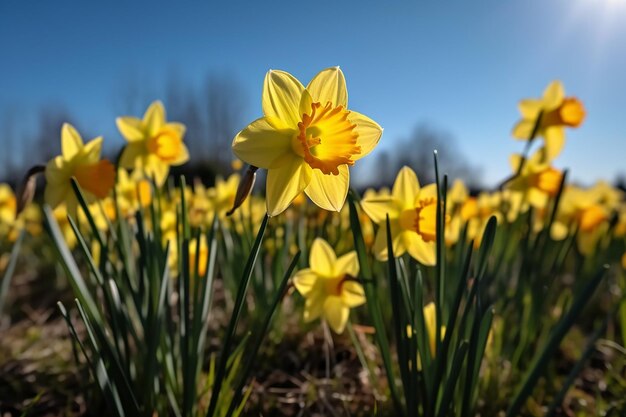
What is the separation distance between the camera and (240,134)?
3.39ft

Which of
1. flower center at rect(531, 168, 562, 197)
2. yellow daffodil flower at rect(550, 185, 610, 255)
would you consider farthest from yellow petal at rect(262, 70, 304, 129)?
yellow daffodil flower at rect(550, 185, 610, 255)

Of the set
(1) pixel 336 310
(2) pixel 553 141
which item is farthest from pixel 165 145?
(2) pixel 553 141

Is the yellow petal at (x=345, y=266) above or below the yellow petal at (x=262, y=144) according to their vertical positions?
below

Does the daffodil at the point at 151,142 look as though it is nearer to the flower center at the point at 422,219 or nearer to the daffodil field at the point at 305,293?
the daffodil field at the point at 305,293

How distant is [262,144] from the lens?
1.10 meters

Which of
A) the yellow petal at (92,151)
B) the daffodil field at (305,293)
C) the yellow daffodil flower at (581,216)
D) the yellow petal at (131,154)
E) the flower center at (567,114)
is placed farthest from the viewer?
the yellow daffodil flower at (581,216)

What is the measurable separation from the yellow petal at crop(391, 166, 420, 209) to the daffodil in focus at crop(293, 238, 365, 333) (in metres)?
0.31

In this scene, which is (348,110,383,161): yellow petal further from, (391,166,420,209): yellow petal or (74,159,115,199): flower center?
(74,159,115,199): flower center

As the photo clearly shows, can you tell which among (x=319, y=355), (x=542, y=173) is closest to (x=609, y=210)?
(x=542, y=173)

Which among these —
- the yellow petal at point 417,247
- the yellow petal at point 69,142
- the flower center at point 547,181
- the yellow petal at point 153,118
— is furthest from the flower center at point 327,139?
the flower center at point 547,181

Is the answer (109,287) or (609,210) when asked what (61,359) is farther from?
(609,210)

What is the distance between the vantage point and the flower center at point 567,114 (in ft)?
7.77

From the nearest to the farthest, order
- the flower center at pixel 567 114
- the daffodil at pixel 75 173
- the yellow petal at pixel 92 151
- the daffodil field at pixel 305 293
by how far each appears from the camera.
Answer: the daffodil field at pixel 305 293, the daffodil at pixel 75 173, the yellow petal at pixel 92 151, the flower center at pixel 567 114

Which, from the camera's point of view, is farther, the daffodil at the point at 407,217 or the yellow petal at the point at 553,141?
the yellow petal at the point at 553,141
